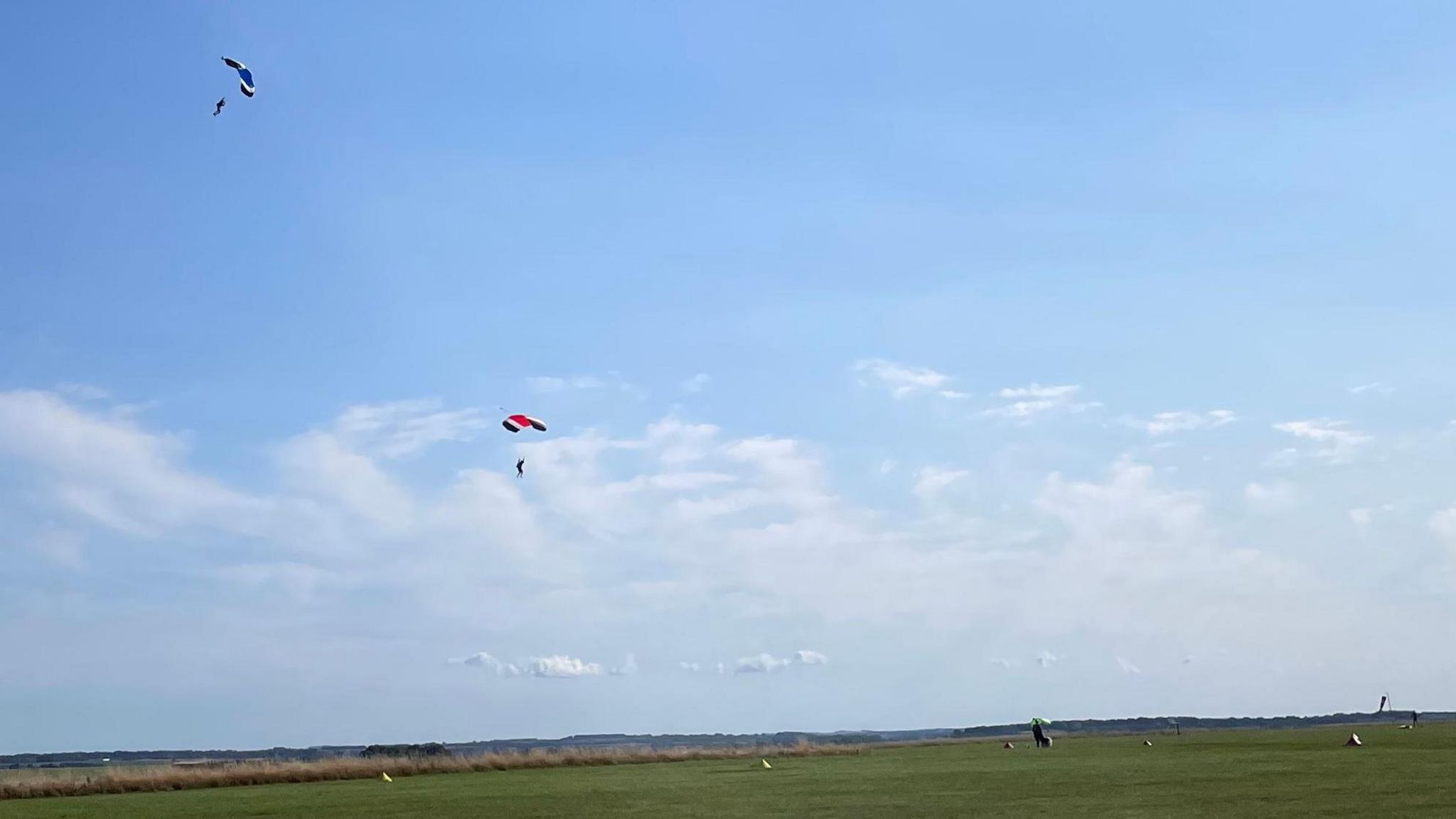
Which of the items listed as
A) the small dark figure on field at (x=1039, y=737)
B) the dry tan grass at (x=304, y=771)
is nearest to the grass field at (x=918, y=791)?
the dry tan grass at (x=304, y=771)

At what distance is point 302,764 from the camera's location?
2373 inches

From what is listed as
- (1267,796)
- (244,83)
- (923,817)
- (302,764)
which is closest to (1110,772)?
(1267,796)

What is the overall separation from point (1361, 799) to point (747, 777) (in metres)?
21.9

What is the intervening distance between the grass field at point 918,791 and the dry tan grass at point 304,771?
12.7ft

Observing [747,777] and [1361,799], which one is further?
[747,777]

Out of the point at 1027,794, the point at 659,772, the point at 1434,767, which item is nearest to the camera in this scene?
the point at 1027,794

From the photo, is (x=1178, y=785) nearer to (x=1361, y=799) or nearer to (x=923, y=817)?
(x=1361, y=799)

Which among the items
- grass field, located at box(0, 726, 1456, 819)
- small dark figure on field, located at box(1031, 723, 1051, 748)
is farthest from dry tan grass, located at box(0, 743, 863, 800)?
small dark figure on field, located at box(1031, 723, 1051, 748)

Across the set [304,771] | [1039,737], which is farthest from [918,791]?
[1039,737]

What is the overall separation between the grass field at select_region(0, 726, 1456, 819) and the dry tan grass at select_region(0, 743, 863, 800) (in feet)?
12.7

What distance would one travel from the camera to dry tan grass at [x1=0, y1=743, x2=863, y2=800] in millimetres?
51156

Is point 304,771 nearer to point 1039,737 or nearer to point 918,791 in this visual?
point 918,791

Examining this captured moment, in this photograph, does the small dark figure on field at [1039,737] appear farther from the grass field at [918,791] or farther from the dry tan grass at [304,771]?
the grass field at [918,791]

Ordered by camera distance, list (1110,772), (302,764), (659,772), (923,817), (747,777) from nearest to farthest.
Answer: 1. (923,817)
2. (1110,772)
3. (747,777)
4. (659,772)
5. (302,764)
